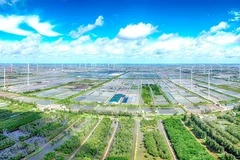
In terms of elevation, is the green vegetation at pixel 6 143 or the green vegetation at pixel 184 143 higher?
the green vegetation at pixel 184 143

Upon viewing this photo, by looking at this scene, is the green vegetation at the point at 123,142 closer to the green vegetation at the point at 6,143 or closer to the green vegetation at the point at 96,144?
the green vegetation at the point at 96,144

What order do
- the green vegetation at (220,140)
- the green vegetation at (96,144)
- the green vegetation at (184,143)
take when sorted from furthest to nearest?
1. the green vegetation at (220,140)
2. the green vegetation at (96,144)
3. the green vegetation at (184,143)

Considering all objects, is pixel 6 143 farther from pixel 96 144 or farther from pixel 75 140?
pixel 96 144

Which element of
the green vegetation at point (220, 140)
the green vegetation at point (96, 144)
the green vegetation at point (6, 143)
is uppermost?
the green vegetation at point (220, 140)

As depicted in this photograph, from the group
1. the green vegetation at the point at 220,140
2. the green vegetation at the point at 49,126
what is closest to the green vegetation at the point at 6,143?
the green vegetation at the point at 49,126

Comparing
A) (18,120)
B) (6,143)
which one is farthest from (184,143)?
(18,120)

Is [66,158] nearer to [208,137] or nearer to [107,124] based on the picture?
[107,124]
